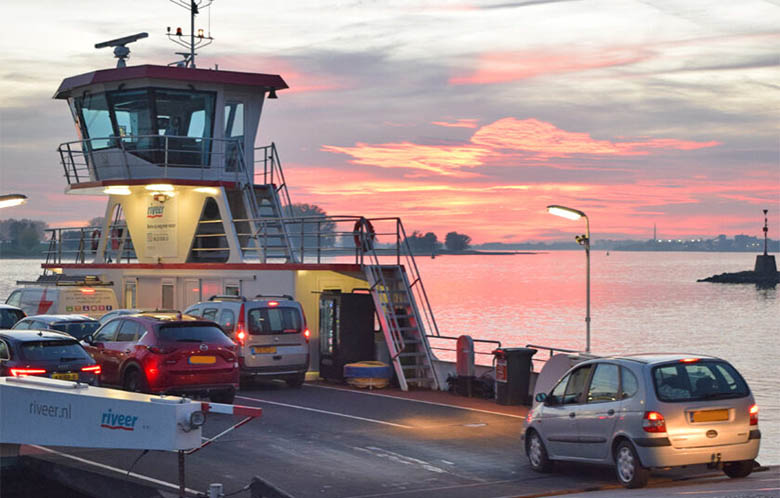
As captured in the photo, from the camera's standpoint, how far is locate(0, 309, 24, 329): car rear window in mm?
26628

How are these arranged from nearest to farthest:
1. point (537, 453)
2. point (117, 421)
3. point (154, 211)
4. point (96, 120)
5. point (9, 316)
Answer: point (117, 421), point (537, 453), point (9, 316), point (96, 120), point (154, 211)

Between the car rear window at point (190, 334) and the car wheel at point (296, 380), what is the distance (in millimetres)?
4076

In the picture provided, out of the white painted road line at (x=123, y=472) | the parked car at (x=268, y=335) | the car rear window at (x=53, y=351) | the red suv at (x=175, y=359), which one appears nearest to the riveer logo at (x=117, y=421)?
the white painted road line at (x=123, y=472)

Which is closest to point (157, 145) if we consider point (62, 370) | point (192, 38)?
point (192, 38)

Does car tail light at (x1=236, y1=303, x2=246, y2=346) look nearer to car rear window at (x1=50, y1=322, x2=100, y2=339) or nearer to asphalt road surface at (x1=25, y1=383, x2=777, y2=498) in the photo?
asphalt road surface at (x1=25, y1=383, x2=777, y2=498)

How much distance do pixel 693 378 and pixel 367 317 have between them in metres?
12.2

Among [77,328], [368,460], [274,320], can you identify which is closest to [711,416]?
[368,460]

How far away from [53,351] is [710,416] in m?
10.3

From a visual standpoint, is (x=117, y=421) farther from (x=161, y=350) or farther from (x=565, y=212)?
(x=565, y=212)

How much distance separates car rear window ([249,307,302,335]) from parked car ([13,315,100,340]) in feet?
12.8

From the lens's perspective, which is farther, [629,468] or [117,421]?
[629,468]

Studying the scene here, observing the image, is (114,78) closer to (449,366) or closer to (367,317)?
(367,317)

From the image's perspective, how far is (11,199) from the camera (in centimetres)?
2684

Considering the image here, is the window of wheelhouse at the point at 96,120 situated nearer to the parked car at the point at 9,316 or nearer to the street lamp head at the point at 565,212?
the parked car at the point at 9,316
